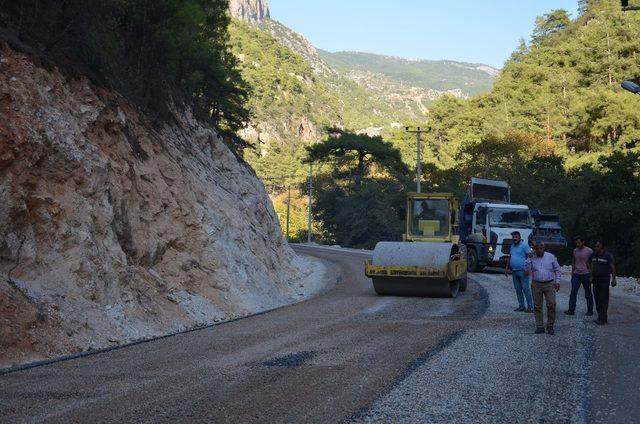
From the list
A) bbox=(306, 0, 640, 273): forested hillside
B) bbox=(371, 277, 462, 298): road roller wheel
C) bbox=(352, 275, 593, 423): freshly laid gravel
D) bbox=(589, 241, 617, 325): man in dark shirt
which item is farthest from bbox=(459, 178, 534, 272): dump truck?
bbox=(352, 275, 593, 423): freshly laid gravel

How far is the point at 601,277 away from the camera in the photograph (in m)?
15.0

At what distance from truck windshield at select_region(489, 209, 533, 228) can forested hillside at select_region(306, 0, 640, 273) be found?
19.2 feet

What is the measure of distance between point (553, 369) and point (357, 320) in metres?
5.86

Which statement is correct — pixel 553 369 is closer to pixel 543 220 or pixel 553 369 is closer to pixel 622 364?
pixel 622 364

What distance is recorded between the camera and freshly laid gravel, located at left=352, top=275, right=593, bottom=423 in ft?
24.2

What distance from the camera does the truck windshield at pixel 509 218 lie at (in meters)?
29.7

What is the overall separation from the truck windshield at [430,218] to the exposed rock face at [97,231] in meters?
4.94

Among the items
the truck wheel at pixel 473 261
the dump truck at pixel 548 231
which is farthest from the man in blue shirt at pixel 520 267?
the dump truck at pixel 548 231

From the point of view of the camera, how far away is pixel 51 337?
11.1 metres

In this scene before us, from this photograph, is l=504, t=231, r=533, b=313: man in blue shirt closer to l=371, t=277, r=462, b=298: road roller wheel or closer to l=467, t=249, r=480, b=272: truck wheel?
l=371, t=277, r=462, b=298: road roller wheel

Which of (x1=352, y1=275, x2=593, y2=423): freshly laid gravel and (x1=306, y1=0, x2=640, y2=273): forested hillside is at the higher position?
(x1=306, y1=0, x2=640, y2=273): forested hillside

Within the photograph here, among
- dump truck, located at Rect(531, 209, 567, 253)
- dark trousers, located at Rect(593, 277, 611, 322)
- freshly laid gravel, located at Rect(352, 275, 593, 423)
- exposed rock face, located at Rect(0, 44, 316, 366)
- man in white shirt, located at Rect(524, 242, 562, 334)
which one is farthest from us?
dump truck, located at Rect(531, 209, 567, 253)

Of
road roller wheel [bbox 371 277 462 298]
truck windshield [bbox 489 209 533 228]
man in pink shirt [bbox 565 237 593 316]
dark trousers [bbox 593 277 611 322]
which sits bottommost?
road roller wheel [bbox 371 277 462 298]

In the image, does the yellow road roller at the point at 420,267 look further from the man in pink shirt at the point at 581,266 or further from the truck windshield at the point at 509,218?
the truck windshield at the point at 509,218
